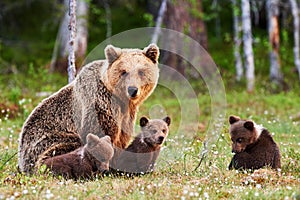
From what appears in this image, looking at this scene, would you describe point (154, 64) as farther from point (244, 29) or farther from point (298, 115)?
point (244, 29)

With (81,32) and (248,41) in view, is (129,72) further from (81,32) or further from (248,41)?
(81,32)

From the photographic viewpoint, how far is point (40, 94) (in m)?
15.1

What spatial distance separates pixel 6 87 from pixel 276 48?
9.24m

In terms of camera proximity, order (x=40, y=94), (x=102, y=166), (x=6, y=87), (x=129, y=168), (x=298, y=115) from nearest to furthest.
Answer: (x=102, y=166) < (x=129, y=168) < (x=298, y=115) < (x=40, y=94) < (x=6, y=87)

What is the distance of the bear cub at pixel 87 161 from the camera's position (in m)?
6.83

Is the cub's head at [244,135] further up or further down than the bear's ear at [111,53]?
further down

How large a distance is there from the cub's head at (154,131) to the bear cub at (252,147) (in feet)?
3.14

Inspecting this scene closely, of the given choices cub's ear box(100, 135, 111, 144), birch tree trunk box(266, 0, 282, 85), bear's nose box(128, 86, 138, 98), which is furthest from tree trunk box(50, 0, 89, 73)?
cub's ear box(100, 135, 111, 144)

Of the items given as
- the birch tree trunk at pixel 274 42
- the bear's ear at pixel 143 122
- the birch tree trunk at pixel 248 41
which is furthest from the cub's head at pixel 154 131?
the birch tree trunk at pixel 274 42

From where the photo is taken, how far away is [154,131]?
7.47 m

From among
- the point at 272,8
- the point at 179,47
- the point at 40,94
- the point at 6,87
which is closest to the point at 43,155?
the point at 40,94

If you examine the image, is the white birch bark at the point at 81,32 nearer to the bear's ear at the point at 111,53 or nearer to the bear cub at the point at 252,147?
the bear's ear at the point at 111,53

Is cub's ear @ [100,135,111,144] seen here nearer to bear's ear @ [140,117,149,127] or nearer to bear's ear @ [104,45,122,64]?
bear's ear @ [140,117,149,127]

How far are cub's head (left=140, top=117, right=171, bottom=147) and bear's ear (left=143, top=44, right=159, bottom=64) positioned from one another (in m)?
0.88
